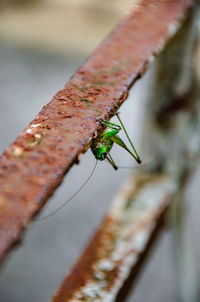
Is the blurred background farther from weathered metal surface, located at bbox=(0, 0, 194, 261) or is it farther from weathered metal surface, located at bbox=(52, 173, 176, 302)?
weathered metal surface, located at bbox=(0, 0, 194, 261)

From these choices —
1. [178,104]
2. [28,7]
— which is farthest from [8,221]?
[28,7]

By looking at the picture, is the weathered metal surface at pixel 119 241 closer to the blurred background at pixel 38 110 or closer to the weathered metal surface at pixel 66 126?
the blurred background at pixel 38 110

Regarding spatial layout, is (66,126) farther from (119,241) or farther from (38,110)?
(38,110)

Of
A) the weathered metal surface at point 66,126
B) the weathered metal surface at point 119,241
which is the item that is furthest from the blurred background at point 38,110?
the weathered metal surface at point 66,126

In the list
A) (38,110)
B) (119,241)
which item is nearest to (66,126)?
(119,241)

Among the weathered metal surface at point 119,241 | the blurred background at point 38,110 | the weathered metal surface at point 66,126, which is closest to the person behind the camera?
the weathered metal surface at point 66,126

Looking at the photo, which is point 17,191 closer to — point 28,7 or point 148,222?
point 148,222

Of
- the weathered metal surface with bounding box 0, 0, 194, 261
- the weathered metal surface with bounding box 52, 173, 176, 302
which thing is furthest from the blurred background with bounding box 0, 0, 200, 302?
the weathered metal surface with bounding box 0, 0, 194, 261
